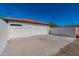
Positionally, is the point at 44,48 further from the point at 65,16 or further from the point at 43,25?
the point at 65,16

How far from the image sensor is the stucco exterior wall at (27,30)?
6623 millimetres

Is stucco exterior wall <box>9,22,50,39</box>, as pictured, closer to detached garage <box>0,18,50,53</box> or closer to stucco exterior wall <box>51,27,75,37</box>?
detached garage <box>0,18,50,53</box>

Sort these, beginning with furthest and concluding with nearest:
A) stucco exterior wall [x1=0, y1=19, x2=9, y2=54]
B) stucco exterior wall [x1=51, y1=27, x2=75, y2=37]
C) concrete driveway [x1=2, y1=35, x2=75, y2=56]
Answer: stucco exterior wall [x1=51, y1=27, x2=75, y2=37] → concrete driveway [x1=2, y1=35, x2=75, y2=56] → stucco exterior wall [x1=0, y1=19, x2=9, y2=54]

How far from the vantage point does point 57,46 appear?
6676mm

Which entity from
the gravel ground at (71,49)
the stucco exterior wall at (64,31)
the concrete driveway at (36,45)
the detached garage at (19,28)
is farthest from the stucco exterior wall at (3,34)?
the gravel ground at (71,49)

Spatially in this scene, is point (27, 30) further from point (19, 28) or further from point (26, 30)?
point (19, 28)

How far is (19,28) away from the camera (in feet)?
21.9

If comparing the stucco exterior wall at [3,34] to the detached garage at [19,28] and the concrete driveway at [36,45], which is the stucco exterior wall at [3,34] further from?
the concrete driveway at [36,45]

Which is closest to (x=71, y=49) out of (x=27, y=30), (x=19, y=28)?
(x=27, y=30)

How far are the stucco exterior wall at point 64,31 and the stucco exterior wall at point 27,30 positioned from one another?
213 mm

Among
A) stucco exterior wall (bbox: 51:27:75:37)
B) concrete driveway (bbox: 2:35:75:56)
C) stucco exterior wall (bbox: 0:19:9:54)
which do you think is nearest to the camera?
stucco exterior wall (bbox: 0:19:9:54)

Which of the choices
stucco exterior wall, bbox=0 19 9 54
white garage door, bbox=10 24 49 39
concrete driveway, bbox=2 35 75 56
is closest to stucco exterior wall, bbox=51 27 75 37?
concrete driveway, bbox=2 35 75 56

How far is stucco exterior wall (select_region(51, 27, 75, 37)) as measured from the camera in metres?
6.68

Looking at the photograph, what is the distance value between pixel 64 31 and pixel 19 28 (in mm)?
1308
